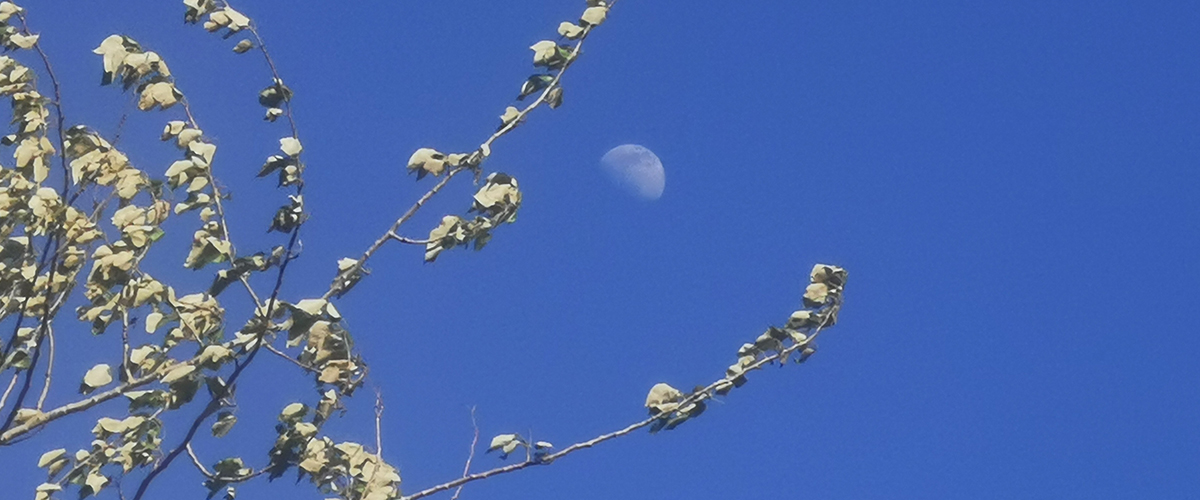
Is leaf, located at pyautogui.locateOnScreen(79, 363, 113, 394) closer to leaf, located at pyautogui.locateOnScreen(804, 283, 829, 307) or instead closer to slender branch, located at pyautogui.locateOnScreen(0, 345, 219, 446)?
slender branch, located at pyautogui.locateOnScreen(0, 345, 219, 446)

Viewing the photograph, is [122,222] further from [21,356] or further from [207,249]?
[21,356]

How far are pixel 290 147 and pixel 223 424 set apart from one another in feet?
2.85

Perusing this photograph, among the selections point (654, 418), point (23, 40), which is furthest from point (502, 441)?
point (23, 40)

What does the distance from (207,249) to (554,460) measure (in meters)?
1.06

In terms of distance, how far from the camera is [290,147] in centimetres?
368

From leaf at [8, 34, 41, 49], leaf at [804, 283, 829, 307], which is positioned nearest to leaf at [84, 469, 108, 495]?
leaf at [8, 34, 41, 49]

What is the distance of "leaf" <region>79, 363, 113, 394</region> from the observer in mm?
3809

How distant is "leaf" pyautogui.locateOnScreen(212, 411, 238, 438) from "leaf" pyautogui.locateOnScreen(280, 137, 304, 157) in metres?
0.82

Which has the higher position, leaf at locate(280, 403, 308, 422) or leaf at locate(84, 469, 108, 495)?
leaf at locate(280, 403, 308, 422)

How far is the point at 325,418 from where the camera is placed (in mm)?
3922

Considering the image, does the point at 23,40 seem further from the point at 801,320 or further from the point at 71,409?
the point at 801,320

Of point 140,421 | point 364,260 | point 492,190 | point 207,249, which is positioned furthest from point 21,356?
point 492,190

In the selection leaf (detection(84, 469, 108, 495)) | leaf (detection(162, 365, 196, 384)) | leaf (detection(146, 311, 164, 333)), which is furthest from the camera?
leaf (detection(84, 469, 108, 495))

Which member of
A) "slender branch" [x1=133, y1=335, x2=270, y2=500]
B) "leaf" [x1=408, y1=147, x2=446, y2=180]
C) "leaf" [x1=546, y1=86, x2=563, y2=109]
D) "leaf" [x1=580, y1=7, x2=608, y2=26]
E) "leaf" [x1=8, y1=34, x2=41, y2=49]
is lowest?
"slender branch" [x1=133, y1=335, x2=270, y2=500]
